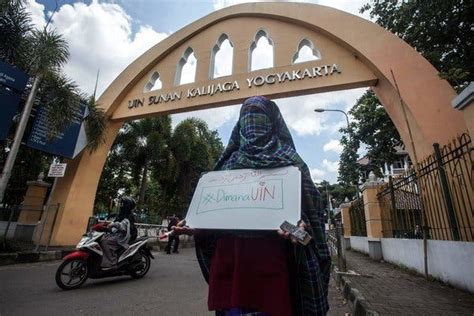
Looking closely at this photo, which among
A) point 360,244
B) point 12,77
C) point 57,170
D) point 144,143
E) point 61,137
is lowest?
point 360,244

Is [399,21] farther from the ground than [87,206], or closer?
farther from the ground

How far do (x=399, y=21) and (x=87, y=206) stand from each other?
11.3 metres

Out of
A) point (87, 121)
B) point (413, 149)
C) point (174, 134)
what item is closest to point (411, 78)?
point (413, 149)

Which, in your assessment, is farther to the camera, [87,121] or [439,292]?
[87,121]

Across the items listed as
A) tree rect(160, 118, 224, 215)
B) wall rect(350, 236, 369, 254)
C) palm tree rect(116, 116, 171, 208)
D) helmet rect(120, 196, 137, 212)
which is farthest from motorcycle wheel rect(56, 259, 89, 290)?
tree rect(160, 118, 224, 215)

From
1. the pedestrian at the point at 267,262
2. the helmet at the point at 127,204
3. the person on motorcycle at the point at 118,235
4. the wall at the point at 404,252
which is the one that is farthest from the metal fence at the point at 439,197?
the helmet at the point at 127,204

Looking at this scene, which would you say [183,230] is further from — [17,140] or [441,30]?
[441,30]

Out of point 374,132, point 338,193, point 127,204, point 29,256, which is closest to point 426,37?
point 374,132

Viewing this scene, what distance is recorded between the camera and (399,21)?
8.29 meters

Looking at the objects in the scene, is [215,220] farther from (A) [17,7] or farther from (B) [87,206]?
(B) [87,206]

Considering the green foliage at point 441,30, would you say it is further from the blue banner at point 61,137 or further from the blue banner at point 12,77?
the blue banner at point 12,77

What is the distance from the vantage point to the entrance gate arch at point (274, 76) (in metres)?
6.19

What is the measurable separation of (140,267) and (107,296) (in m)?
1.43

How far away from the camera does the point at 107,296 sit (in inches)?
165
